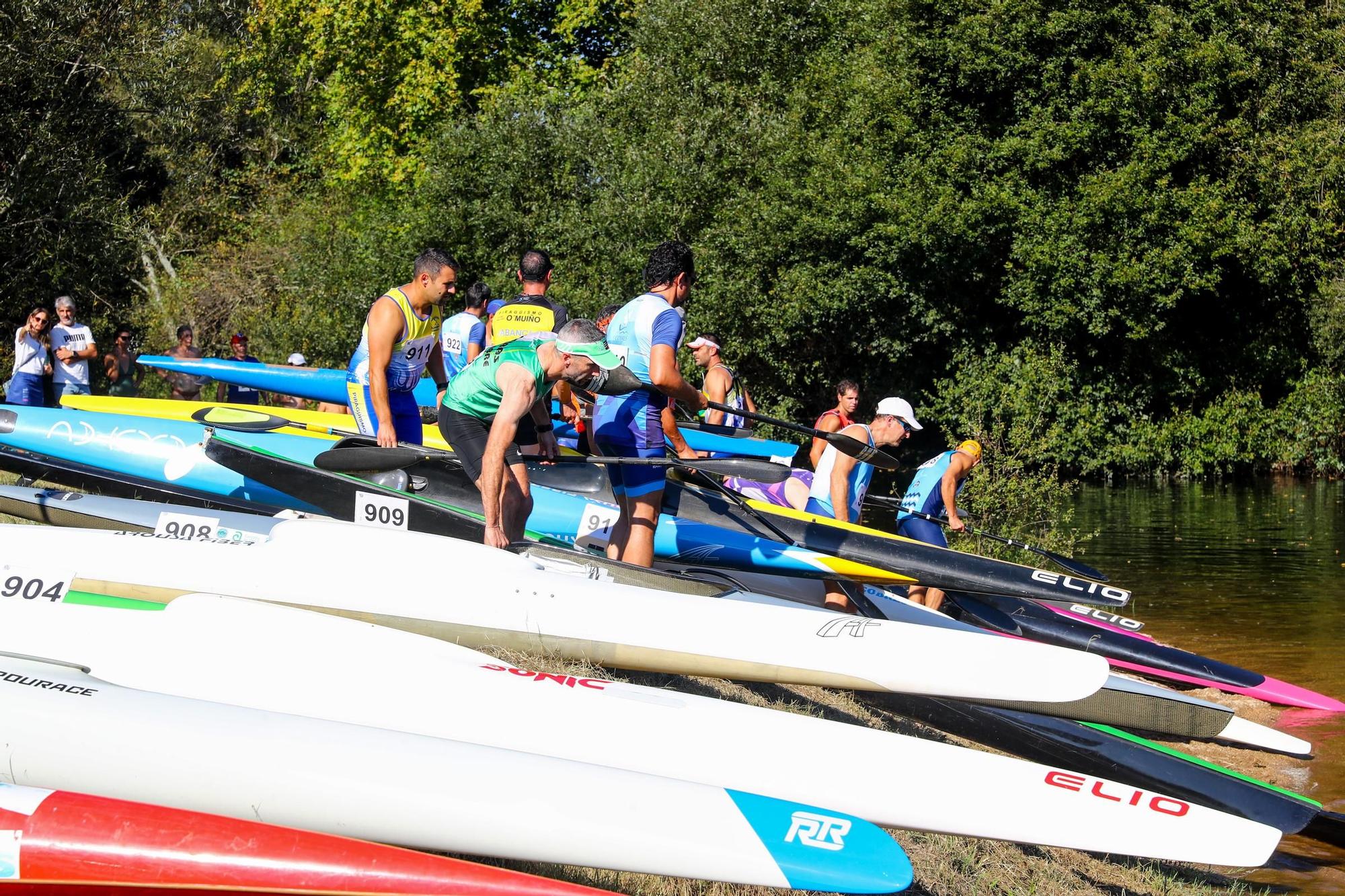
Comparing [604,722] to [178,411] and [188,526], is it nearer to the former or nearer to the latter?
[188,526]

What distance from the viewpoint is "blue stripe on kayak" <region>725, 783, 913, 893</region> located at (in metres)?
3.35

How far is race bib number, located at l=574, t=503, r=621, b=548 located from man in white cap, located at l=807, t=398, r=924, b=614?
1.56 meters

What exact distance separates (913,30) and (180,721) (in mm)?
18508

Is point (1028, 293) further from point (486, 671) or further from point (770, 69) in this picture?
point (486, 671)

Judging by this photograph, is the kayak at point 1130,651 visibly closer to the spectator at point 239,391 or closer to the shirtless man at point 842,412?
the shirtless man at point 842,412

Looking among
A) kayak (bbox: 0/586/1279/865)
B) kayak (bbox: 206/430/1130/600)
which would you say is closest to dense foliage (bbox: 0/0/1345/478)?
kayak (bbox: 206/430/1130/600)

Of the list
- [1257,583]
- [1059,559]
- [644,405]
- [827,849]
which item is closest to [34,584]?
[644,405]

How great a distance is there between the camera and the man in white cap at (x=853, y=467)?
7816mm

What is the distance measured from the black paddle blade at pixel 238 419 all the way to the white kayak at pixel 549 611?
194cm

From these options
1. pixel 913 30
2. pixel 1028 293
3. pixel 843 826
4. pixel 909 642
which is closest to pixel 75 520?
pixel 909 642

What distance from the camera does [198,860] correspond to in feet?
10.7

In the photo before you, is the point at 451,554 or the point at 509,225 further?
the point at 509,225

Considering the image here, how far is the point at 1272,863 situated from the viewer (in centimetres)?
542

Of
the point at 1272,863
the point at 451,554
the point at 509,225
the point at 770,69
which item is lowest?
the point at 1272,863
